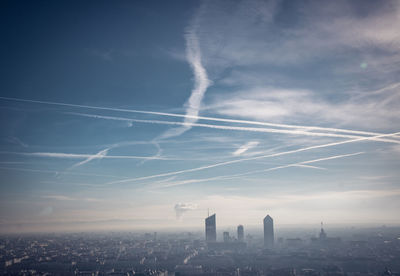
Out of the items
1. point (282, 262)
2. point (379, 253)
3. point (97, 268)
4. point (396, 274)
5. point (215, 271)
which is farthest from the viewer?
point (379, 253)

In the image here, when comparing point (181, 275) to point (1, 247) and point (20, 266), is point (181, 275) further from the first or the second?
point (1, 247)

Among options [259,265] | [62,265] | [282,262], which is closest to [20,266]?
[62,265]

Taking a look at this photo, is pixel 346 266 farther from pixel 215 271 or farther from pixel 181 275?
pixel 181 275

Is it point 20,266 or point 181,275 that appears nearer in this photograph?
point 181,275

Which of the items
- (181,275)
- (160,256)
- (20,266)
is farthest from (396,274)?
(20,266)

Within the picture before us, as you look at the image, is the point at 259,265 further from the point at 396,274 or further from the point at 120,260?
the point at 120,260

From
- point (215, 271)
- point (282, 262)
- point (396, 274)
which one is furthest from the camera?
point (282, 262)

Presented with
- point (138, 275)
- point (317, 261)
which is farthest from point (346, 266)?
point (138, 275)

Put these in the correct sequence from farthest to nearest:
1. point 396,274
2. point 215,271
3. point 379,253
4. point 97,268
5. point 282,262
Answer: point 379,253 < point 282,262 < point 97,268 < point 215,271 < point 396,274
